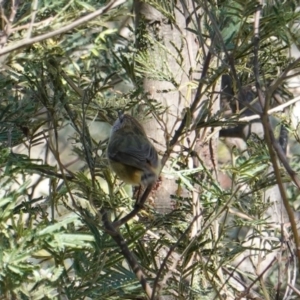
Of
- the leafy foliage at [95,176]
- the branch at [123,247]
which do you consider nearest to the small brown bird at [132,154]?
the leafy foliage at [95,176]

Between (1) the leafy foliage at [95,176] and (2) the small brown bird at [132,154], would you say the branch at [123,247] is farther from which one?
(2) the small brown bird at [132,154]

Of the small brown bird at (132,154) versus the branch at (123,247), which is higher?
the small brown bird at (132,154)

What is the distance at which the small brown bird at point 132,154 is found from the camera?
7.47ft

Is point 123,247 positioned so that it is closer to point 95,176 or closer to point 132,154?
point 95,176

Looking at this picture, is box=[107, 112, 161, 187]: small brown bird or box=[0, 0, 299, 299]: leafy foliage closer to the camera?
box=[0, 0, 299, 299]: leafy foliage

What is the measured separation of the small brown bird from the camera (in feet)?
7.47

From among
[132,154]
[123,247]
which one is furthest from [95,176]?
[132,154]

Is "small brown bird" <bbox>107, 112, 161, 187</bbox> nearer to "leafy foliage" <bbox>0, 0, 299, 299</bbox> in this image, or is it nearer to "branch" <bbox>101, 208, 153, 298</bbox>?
"leafy foliage" <bbox>0, 0, 299, 299</bbox>

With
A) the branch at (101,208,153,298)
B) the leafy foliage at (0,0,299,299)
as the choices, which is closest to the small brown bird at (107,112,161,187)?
the leafy foliage at (0,0,299,299)

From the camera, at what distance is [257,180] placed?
2178 millimetres

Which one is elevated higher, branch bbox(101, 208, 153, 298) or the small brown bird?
the small brown bird

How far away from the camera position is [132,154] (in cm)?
255

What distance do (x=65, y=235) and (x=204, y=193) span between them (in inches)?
28.2

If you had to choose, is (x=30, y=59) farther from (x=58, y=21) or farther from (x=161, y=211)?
(x=161, y=211)
